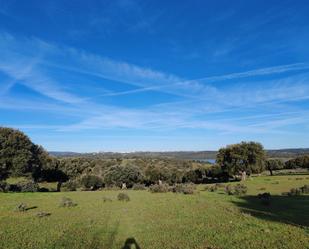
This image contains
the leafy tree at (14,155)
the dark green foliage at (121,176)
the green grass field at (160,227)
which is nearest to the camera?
the green grass field at (160,227)

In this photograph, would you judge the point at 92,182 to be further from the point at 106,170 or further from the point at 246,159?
the point at 246,159

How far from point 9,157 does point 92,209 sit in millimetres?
25741

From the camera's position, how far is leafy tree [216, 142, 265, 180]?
5784cm

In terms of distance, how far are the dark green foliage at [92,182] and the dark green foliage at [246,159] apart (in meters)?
26.1

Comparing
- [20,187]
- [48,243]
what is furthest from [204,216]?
[20,187]

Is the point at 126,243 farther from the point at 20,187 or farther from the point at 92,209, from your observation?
the point at 20,187

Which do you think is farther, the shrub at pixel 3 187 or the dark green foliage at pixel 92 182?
the dark green foliage at pixel 92 182

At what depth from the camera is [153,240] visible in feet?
41.6

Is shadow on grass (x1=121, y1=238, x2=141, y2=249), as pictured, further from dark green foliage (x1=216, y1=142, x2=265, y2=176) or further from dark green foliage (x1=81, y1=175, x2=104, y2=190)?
dark green foliage (x1=216, y1=142, x2=265, y2=176)

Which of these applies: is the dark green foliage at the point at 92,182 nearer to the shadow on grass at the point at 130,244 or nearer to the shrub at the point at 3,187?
the shrub at the point at 3,187

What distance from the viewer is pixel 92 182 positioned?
5466 cm

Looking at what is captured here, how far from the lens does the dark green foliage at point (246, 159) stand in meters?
57.8

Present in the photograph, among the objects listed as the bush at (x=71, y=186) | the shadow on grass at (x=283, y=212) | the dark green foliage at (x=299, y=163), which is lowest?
the bush at (x=71, y=186)

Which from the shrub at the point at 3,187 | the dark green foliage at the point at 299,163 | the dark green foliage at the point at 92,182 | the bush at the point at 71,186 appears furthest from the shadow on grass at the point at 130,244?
the dark green foliage at the point at 299,163
